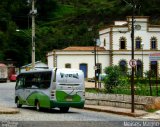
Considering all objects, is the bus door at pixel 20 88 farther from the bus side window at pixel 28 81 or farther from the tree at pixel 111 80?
the tree at pixel 111 80

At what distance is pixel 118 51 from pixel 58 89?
2227 inches

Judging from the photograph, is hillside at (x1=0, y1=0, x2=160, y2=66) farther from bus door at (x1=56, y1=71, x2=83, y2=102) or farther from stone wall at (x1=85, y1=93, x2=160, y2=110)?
bus door at (x1=56, y1=71, x2=83, y2=102)

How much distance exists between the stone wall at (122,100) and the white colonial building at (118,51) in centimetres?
4543

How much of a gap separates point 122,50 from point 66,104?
185ft

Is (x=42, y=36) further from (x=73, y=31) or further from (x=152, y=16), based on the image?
(x=152, y=16)

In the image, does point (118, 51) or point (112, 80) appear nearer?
point (112, 80)

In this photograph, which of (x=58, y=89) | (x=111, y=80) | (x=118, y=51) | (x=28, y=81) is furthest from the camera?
(x=118, y=51)

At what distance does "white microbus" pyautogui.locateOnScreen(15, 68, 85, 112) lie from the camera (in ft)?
110

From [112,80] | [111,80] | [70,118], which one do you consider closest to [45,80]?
[70,118]

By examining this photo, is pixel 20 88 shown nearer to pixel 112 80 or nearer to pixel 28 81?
pixel 28 81

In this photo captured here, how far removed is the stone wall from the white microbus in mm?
3484

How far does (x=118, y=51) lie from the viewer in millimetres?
89625

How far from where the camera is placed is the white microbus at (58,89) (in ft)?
110

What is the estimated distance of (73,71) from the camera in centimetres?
3438
